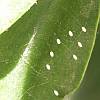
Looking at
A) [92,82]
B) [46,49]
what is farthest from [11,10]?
[92,82]

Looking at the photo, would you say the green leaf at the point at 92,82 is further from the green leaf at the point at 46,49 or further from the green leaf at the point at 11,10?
the green leaf at the point at 11,10

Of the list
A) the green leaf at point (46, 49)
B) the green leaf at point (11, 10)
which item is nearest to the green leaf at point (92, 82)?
the green leaf at point (46, 49)

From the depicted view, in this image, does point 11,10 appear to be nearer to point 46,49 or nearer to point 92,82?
point 46,49

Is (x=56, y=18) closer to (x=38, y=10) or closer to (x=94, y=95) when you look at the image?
(x=38, y=10)

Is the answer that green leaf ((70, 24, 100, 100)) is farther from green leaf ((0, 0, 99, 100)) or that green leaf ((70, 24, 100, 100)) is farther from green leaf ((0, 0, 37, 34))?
green leaf ((0, 0, 37, 34))

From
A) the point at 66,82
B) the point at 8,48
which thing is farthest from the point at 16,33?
the point at 66,82

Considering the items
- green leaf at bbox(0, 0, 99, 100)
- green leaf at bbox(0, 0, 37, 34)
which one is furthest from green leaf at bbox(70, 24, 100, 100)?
green leaf at bbox(0, 0, 37, 34)
